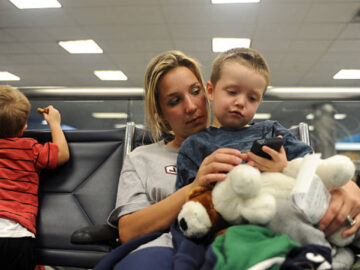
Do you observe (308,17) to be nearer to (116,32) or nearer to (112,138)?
(116,32)

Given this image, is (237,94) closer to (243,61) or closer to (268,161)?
(243,61)

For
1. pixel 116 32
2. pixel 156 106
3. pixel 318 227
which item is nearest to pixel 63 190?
pixel 156 106

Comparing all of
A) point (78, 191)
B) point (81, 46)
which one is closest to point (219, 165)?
point (78, 191)

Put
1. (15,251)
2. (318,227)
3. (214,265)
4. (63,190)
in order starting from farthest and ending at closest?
(63,190), (15,251), (318,227), (214,265)

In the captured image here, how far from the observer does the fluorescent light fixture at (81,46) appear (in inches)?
190

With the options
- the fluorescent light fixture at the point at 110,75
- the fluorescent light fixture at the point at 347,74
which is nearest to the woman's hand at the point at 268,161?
the fluorescent light fixture at the point at 110,75

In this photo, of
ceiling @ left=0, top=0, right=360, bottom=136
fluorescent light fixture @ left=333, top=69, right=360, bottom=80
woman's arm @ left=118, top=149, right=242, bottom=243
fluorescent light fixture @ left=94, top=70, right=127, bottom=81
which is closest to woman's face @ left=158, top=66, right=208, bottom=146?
woman's arm @ left=118, top=149, right=242, bottom=243

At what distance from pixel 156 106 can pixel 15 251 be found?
708mm

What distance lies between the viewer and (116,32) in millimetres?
4473

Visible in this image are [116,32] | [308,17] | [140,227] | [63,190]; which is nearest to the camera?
[140,227]

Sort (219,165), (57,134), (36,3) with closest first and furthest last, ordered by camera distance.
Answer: (219,165) < (57,134) < (36,3)

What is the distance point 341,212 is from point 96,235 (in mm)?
616

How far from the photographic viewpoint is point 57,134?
131 centimetres

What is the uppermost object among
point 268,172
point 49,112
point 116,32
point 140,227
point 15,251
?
point 116,32
